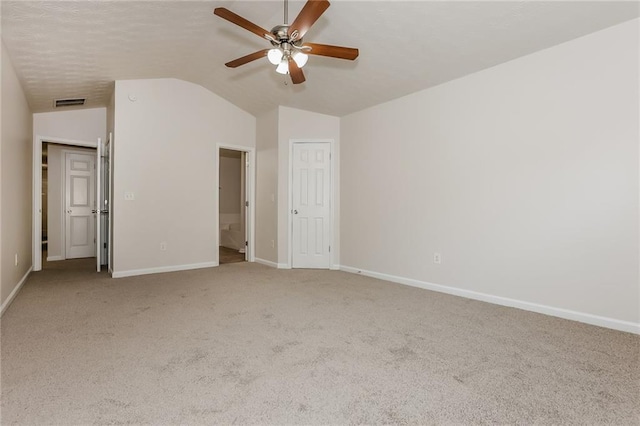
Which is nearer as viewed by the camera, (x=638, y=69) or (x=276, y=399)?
(x=276, y=399)

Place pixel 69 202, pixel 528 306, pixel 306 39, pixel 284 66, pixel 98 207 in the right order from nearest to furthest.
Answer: pixel 284 66
pixel 528 306
pixel 306 39
pixel 98 207
pixel 69 202

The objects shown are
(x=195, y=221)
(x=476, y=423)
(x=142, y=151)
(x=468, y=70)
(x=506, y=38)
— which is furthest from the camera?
(x=195, y=221)

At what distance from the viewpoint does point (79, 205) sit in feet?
20.7

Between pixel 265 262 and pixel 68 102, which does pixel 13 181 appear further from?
pixel 265 262

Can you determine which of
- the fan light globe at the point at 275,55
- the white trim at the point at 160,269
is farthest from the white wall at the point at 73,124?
the fan light globe at the point at 275,55

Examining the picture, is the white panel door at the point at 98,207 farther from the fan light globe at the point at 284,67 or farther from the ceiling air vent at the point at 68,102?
the fan light globe at the point at 284,67

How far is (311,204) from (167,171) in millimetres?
2272

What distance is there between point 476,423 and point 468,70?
10.9ft

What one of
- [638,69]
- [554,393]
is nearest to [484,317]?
[554,393]

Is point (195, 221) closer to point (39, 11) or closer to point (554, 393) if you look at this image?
point (39, 11)

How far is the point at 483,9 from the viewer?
2.64 metres

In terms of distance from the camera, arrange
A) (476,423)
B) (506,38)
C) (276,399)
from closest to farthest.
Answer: (476,423) → (276,399) → (506,38)

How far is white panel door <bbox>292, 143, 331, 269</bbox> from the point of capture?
5281mm

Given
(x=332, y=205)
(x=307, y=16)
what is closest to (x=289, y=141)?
(x=332, y=205)
